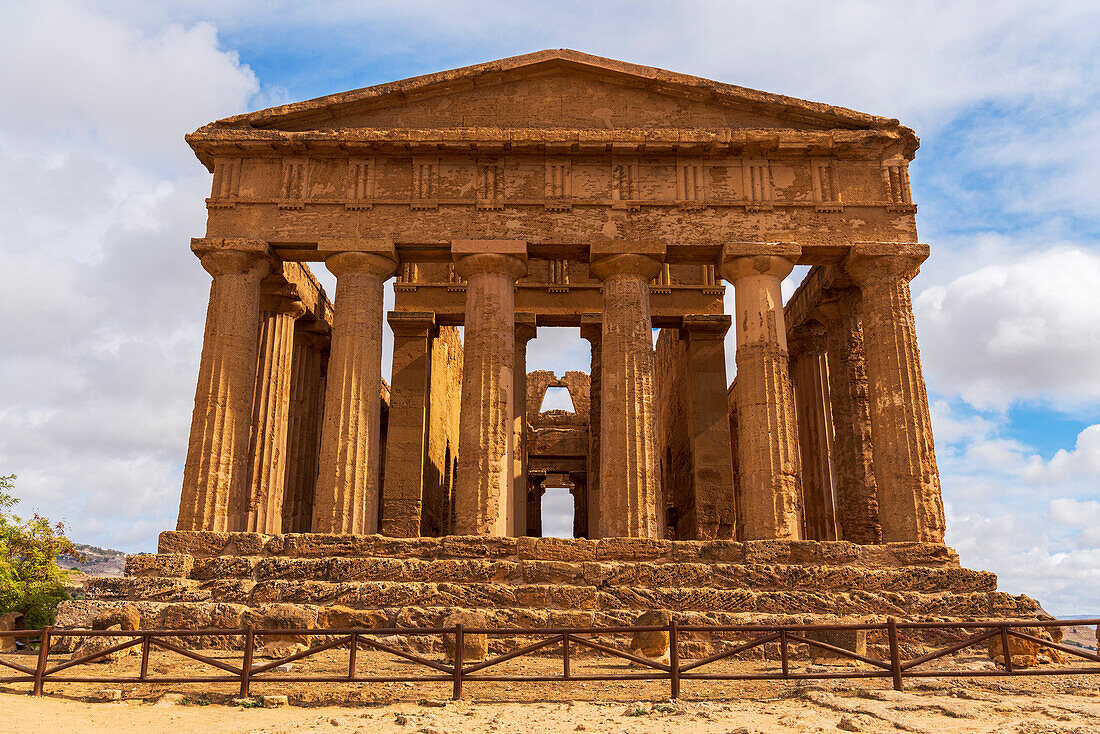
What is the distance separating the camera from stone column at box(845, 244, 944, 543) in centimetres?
1493

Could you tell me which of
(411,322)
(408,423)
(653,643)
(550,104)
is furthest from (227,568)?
(550,104)

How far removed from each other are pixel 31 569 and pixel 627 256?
15347 millimetres

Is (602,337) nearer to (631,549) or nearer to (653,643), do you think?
(631,549)

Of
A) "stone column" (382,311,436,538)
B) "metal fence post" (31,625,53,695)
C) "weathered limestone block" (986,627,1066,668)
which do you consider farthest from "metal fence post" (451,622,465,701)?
"stone column" (382,311,436,538)

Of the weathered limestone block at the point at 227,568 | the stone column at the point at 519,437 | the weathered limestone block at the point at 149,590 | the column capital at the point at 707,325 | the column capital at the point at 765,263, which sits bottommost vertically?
the weathered limestone block at the point at 149,590

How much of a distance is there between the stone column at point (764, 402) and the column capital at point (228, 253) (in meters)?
9.26

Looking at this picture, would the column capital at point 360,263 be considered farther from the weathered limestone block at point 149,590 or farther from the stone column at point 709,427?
the stone column at point 709,427

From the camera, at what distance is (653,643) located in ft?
36.7

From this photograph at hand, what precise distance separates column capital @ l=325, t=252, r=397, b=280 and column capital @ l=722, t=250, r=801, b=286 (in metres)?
6.73

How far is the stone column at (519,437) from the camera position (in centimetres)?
1617

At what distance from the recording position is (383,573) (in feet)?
43.4

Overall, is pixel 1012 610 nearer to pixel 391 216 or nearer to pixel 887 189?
pixel 887 189

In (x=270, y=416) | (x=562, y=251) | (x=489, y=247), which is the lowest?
(x=270, y=416)

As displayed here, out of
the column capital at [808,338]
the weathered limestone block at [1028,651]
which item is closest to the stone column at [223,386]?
the weathered limestone block at [1028,651]
